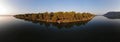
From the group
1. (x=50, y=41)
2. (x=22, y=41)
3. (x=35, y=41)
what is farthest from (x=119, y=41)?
(x=22, y=41)

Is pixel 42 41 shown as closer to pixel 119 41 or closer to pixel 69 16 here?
pixel 119 41

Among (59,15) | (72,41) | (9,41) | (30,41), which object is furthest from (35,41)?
(59,15)

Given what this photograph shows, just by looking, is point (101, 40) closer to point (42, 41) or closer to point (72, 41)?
point (72, 41)

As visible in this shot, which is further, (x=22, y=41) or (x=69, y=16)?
(x=69, y=16)

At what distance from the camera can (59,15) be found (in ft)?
330

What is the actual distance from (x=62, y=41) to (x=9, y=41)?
39.9 ft

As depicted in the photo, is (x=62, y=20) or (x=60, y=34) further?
(x=62, y=20)

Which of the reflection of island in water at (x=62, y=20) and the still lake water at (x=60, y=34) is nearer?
the still lake water at (x=60, y=34)

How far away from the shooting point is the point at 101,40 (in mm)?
35031

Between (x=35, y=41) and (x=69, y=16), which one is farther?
(x=69, y=16)

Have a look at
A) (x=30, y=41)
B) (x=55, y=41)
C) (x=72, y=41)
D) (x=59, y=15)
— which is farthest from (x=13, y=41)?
(x=59, y=15)

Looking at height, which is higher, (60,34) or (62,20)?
(62,20)

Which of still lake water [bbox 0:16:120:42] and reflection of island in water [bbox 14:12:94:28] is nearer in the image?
still lake water [bbox 0:16:120:42]

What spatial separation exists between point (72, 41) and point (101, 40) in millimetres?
7108
